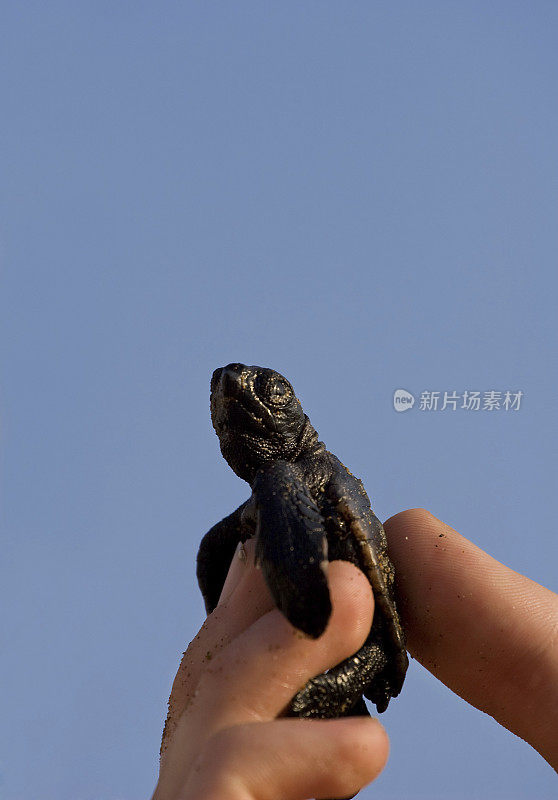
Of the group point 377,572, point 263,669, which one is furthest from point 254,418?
point 263,669

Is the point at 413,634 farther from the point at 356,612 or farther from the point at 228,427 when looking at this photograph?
the point at 228,427

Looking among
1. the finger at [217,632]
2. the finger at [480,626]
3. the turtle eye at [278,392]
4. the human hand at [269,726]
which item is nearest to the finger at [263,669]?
the human hand at [269,726]

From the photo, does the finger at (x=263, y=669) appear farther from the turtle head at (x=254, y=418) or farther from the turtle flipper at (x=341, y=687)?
the turtle head at (x=254, y=418)

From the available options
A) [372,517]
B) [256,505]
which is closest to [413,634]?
[372,517]

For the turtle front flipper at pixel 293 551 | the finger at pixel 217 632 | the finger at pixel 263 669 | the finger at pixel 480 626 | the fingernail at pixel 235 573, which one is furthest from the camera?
the fingernail at pixel 235 573

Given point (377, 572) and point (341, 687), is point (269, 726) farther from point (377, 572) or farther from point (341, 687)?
point (377, 572)

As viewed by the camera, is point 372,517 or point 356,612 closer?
point 356,612
